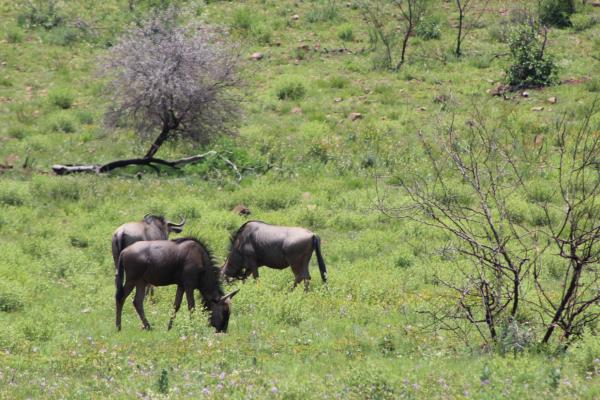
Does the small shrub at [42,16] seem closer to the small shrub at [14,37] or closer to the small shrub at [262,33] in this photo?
the small shrub at [14,37]

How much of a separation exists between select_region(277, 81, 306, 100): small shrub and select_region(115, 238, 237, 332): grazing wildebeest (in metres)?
15.5

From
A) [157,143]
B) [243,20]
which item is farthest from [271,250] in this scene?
[243,20]

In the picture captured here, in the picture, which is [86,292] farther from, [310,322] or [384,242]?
[384,242]

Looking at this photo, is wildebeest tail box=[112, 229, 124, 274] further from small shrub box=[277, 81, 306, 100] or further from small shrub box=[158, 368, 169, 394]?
small shrub box=[277, 81, 306, 100]

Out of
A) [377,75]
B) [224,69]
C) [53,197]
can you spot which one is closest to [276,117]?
[224,69]

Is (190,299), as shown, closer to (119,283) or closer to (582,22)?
(119,283)

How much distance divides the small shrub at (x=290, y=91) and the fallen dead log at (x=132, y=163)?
5477mm

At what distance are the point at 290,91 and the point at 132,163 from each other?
688 centimetres

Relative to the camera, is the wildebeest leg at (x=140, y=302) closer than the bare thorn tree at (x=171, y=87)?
Yes

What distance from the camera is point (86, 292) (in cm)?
1462

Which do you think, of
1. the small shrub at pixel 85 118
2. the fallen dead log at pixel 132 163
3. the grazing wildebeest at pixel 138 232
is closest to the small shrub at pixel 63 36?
the small shrub at pixel 85 118

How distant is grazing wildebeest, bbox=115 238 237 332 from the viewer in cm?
1277

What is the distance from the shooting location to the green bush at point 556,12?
3278 centimetres

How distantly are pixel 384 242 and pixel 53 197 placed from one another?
25.0 ft
